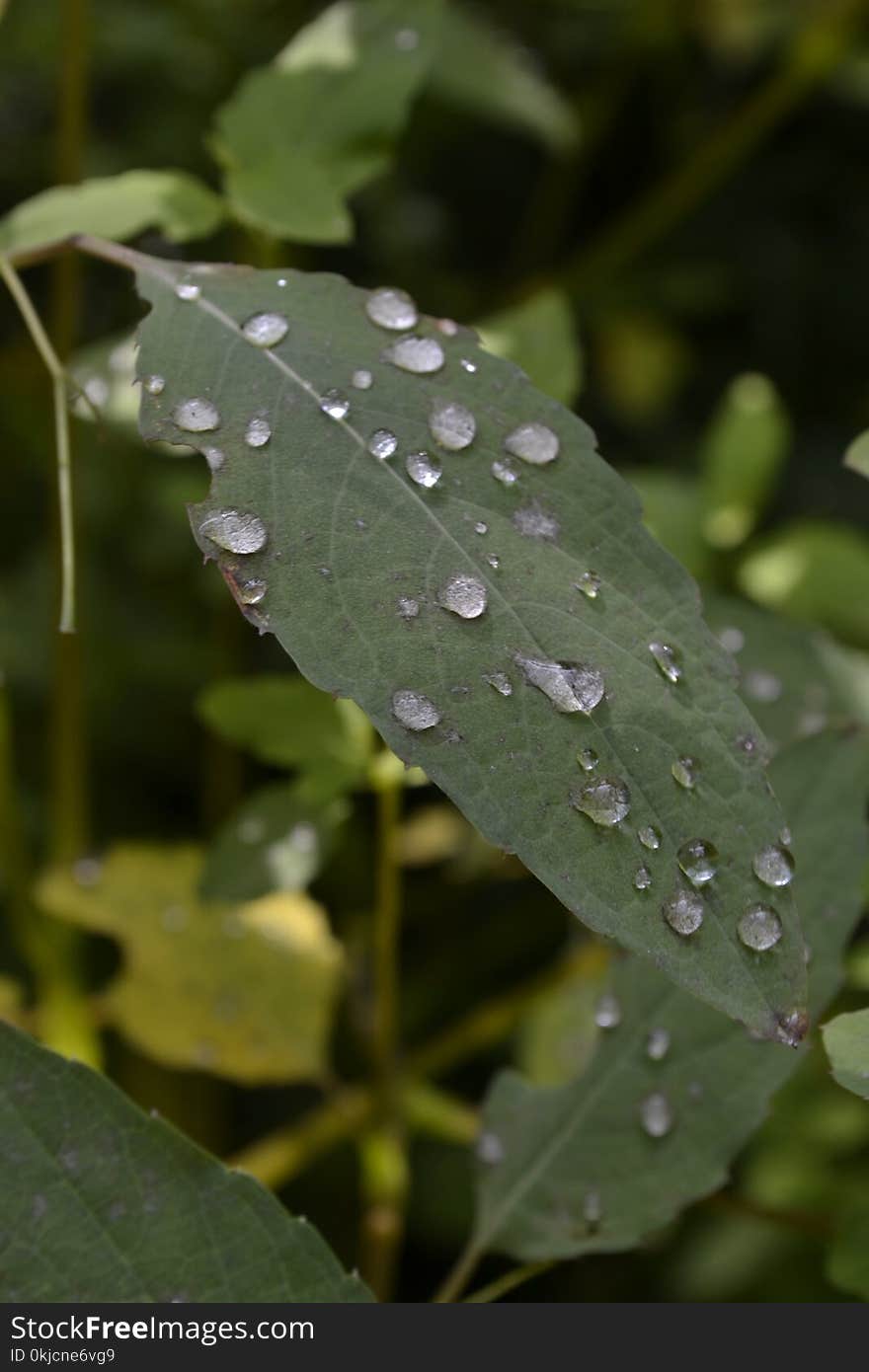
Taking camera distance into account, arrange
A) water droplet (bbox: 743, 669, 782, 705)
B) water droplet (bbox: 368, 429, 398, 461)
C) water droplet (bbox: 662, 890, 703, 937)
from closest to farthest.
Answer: water droplet (bbox: 662, 890, 703, 937) < water droplet (bbox: 368, 429, 398, 461) < water droplet (bbox: 743, 669, 782, 705)

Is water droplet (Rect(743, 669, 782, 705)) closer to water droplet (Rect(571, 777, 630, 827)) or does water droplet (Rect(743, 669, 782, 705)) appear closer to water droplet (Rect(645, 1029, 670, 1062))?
water droplet (Rect(645, 1029, 670, 1062))

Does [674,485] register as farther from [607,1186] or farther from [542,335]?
[607,1186]

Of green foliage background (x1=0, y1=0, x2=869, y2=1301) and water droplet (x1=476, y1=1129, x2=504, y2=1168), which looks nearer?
water droplet (x1=476, y1=1129, x2=504, y2=1168)

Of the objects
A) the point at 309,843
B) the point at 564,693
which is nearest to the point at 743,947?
the point at 564,693

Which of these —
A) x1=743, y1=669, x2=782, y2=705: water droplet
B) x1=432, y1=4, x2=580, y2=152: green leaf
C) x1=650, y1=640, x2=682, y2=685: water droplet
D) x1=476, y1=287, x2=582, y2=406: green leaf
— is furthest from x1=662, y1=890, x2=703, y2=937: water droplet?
x1=432, y1=4, x2=580, y2=152: green leaf

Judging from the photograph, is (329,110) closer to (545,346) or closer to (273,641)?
(545,346)

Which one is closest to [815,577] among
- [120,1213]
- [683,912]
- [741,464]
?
[741,464]
